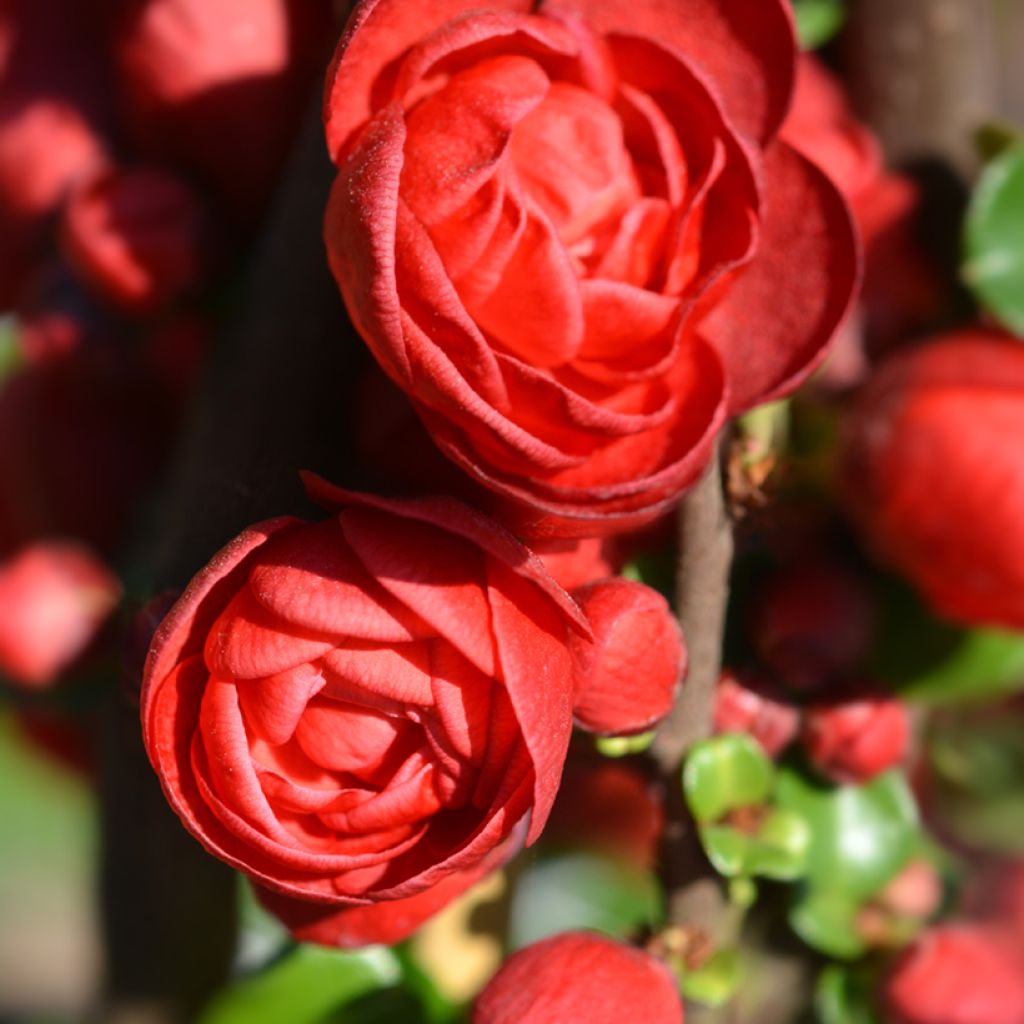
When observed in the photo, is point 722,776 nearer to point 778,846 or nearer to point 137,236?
point 778,846

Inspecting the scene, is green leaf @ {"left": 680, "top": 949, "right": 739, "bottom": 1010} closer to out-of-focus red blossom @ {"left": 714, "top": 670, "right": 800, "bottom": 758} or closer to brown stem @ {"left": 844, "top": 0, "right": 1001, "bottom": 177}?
out-of-focus red blossom @ {"left": 714, "top": 670, "right": 800, "bottom": 758}

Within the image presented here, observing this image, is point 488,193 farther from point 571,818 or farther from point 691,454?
point 571,818

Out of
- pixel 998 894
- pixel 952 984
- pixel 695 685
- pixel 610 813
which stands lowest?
pixel 998 894

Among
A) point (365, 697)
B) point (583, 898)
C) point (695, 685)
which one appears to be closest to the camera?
point (365, 697)

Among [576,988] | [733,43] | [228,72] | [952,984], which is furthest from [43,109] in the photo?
[952,984]

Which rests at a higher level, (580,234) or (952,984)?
(580,234)

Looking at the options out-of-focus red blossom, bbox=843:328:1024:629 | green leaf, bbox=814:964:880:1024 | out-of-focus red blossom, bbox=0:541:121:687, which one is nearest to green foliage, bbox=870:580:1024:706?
out-of-focus red blossom, bbox=843:328:1024:629

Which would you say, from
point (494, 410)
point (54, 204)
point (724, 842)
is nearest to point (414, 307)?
point (494, 410)
